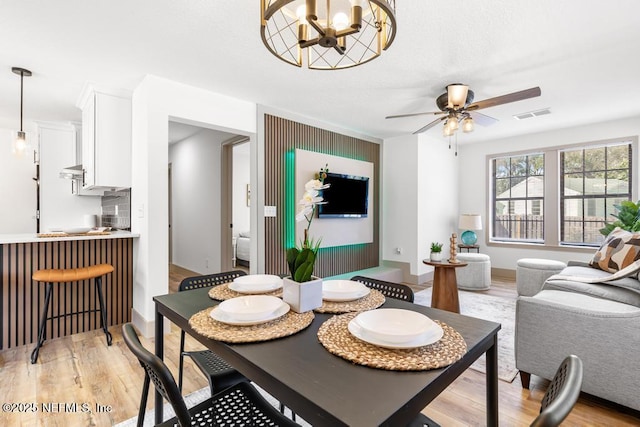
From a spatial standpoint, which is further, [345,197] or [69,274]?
[345,197]

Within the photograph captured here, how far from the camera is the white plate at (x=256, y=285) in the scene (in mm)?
1531

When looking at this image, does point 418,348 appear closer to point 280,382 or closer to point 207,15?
point 280,382

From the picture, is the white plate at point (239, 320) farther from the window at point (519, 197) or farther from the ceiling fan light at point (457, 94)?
the window at point (519, 197)

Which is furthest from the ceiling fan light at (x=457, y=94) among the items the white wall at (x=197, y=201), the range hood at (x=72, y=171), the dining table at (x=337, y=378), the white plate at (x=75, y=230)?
the range hood at (x=72, y=171)

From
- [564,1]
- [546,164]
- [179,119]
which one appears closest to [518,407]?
[564,1]

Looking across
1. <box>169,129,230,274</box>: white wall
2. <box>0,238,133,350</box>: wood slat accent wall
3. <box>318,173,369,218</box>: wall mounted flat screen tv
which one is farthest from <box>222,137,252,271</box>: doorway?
<box>0,238,133,350</box>: wood slat accent wall

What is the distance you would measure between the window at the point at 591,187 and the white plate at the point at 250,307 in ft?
18.7

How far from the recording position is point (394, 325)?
1044mm

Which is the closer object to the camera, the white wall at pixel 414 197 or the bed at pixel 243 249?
the white wall at pixel 414 197

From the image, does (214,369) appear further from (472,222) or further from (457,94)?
(472,222)

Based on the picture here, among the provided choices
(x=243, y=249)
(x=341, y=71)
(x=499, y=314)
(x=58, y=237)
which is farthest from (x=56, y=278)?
(x=499, y=314)

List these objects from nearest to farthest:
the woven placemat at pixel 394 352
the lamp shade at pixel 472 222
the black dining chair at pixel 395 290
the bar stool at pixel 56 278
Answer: the woven placemat at pixel 394 352
the black dining chair at pixel 395 290
the bar stool at pixel 56 278
the lamp shade at pixel 472 222

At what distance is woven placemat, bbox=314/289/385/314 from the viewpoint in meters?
1.28

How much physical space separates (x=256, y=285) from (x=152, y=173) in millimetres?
1945
